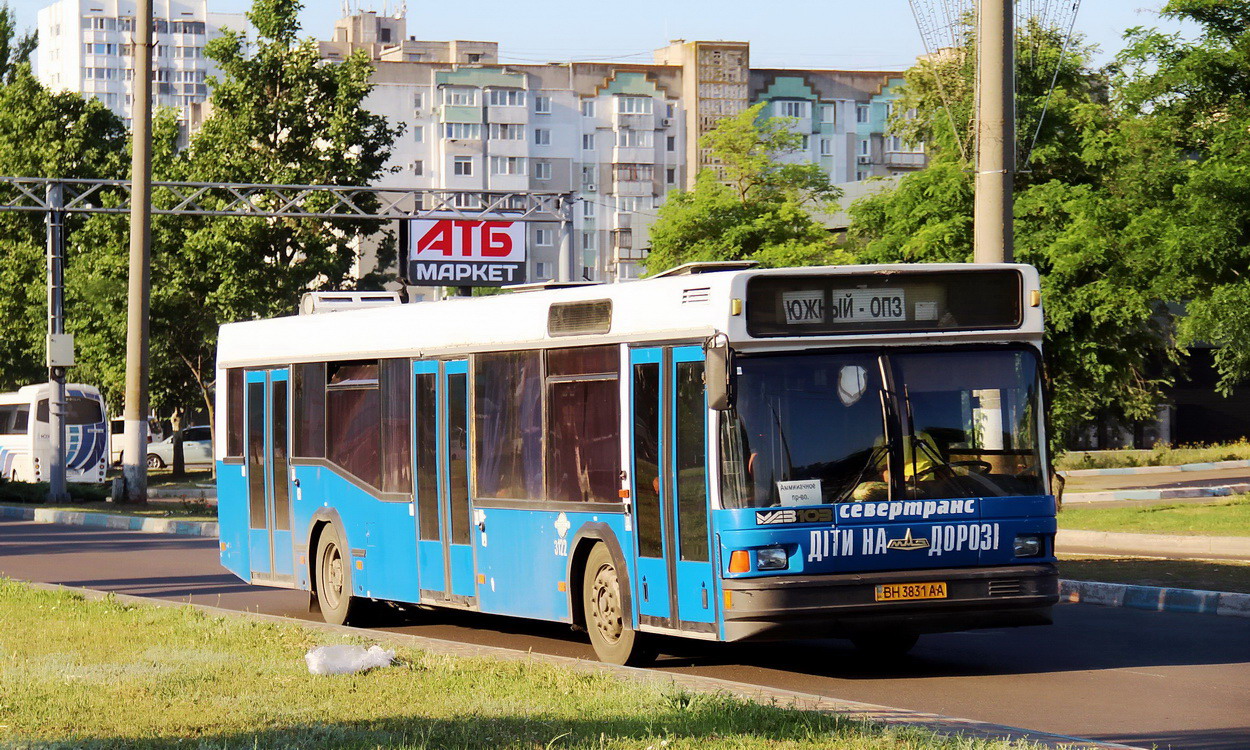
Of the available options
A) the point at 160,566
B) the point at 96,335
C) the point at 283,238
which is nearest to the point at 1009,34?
the point at 160,566

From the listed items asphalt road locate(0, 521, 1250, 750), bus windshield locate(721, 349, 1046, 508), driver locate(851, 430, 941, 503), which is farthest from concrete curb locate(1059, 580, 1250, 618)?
driver locate(851, 430, 941, 503)

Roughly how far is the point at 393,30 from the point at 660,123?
119 feet

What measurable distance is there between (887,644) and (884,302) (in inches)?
108

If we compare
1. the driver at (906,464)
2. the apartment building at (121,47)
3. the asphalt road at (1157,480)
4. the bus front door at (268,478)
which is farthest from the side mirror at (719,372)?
the apartment building at (121,47)

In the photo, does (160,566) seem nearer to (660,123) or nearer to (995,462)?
(995,462)

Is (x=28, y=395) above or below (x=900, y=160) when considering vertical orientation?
below

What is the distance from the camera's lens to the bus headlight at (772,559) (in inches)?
426

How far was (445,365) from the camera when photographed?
14.5 metres

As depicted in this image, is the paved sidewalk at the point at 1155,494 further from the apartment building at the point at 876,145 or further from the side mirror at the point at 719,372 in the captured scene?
the apartment building at the point at 876,145

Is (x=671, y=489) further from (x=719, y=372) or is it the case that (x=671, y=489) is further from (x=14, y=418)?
(x=14, y=418)

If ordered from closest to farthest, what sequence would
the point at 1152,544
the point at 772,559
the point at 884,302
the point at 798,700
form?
the point at 798,700 → the point at 772,559 → the point at 884,302 → the point at 1152,544

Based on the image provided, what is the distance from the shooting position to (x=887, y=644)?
1277 cm

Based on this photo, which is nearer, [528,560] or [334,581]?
[528,560]

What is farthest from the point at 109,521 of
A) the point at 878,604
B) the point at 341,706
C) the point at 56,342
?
the point at 341,706
